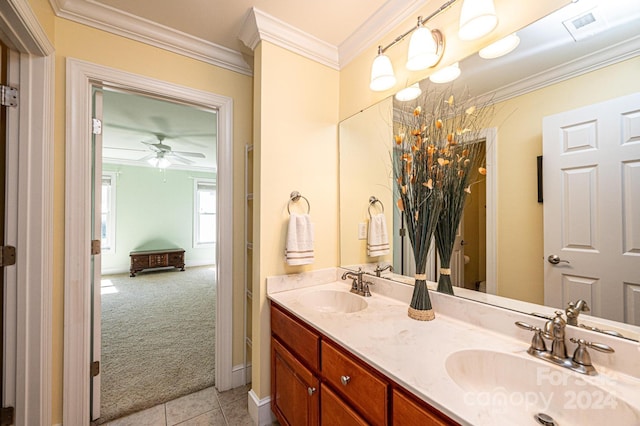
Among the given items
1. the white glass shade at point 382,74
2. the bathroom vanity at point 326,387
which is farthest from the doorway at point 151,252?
the white glass shade at point 382,74

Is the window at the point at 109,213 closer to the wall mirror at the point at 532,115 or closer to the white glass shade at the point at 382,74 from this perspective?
the white glass shade at the point at 382,74

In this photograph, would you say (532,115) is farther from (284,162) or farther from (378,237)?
(284,162)

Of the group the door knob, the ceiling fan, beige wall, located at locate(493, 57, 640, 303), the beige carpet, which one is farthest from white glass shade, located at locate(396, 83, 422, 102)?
the ceiling fan

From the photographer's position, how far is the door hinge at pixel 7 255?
1183 mm

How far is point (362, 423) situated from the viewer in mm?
859

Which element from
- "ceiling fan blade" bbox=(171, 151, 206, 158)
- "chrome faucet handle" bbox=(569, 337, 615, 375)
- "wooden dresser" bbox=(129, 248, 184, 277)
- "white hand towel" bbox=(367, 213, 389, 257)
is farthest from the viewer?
"wooden dresser" bbox=(129, 248, 184, 277)

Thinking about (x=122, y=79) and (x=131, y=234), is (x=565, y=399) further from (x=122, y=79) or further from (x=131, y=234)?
(x=131, y=234)

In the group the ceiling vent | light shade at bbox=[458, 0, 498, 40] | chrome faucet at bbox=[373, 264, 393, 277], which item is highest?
light shade at bbox=[458, 0, 498, 40]

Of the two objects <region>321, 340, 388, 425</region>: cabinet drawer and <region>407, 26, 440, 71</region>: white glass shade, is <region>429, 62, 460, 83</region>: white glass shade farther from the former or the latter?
<region>321, 340, 388, 425</region>: cabinet drawer

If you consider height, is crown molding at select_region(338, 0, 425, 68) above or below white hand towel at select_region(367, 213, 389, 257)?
above

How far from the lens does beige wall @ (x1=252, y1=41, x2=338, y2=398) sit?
154 centimetres

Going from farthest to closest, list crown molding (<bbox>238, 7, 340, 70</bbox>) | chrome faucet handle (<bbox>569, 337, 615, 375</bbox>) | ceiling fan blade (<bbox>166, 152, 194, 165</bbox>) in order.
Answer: ceiling fan blade (<bbox>166, 152, 194, 165</bbox>), crown molding (<bbox>238, 7, 340, 70</bbox>), chrome faucet handle (<bbox>569, 337, 615, 375</bbox>)

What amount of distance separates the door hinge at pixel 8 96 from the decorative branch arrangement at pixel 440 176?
190cm

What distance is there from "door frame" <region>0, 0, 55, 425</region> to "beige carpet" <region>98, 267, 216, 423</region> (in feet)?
1.67
